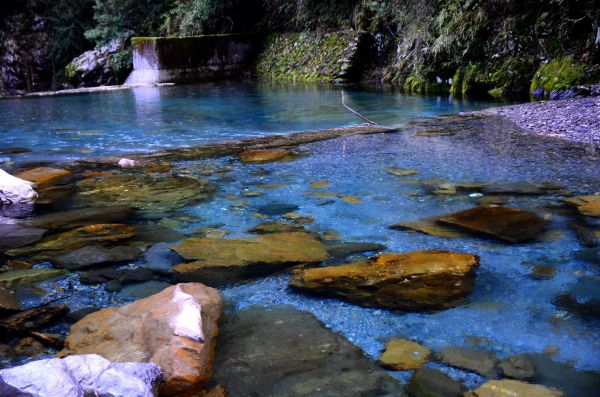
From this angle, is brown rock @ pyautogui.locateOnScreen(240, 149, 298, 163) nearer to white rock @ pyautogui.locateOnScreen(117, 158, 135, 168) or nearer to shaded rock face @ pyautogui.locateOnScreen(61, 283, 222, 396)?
white rock @ pyautogui.locateOnScreen(117, 158, 135, 168)

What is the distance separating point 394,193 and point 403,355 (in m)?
2.10

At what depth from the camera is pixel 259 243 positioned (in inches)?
116

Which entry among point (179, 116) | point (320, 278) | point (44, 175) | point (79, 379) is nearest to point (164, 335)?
point (79, 379)

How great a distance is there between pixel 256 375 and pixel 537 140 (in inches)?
188

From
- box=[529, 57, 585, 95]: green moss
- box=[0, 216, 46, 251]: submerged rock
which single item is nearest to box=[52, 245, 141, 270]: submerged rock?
box=[0, 216, 46, 251]: submerged rock

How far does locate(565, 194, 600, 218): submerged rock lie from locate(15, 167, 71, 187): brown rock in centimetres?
426

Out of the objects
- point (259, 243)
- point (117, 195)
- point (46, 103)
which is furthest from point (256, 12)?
point (259, 243)

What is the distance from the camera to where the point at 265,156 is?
5.38m

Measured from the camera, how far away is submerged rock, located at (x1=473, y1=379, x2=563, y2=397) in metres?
1.66

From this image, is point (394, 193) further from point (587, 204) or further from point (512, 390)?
point (512, 390)

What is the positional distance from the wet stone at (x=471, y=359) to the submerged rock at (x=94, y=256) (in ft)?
5.92

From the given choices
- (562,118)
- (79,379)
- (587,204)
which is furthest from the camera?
(562,118)

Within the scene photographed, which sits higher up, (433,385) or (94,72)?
(94,72)

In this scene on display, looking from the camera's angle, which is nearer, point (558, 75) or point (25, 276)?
point (25, 276)
